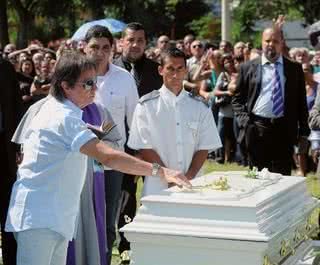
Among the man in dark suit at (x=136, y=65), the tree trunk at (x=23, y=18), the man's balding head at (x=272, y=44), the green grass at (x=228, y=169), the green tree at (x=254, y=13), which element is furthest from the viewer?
the tree trunk at (x=23, y=18)

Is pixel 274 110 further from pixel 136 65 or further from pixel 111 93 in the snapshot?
pixel 111 93

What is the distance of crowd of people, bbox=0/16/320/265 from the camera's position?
406 cm

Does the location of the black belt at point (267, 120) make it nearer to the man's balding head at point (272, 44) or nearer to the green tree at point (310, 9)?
the man's balding head at point (272, 44)

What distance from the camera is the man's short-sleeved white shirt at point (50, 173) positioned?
4.02 m

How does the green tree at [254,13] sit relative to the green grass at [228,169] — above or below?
above

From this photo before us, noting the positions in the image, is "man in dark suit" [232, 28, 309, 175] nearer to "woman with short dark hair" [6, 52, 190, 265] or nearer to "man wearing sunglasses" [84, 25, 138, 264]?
"man wearing sunglasses" [84, 25, 138, 264]

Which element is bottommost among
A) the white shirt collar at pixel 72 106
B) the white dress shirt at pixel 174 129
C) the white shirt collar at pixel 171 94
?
the white dress shirt at pixel 174 129

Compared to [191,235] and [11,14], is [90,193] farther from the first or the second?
[11,14]

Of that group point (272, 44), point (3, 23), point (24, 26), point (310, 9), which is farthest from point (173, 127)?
point (24, 26)

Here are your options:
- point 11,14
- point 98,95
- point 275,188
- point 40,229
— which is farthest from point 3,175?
point 11,14

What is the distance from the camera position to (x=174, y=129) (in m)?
5.45

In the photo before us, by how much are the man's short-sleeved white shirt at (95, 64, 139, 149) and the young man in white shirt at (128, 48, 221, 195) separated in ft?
1.23

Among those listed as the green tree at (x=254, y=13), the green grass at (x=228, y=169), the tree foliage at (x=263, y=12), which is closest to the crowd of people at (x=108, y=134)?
the green grass at (x=228, y=169)

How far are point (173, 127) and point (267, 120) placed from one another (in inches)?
103
